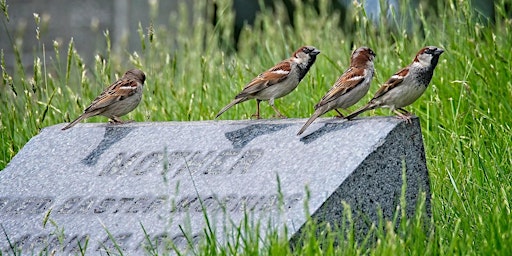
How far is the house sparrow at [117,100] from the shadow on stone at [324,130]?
116 centimetres

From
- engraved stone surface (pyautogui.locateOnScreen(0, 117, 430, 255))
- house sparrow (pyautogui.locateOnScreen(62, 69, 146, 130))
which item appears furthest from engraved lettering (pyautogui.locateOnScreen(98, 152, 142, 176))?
house sparrow (pyautogui.locateOnScreen(62, 69, 146, 130))

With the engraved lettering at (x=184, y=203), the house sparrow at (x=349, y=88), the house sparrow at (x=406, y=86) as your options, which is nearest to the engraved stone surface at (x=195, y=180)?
the engraved lettering at (x=184, y=203)

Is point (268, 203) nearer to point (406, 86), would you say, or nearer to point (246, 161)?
point (246, 161)

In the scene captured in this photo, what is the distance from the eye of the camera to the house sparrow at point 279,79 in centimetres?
473

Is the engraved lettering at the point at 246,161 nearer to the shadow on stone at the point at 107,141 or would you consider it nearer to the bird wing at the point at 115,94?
the shadow on stone at the point at 107,141

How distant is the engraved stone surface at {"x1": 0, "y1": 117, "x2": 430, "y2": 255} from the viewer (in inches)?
153

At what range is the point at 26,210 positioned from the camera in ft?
14.7

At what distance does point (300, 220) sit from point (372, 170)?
15.3 inches

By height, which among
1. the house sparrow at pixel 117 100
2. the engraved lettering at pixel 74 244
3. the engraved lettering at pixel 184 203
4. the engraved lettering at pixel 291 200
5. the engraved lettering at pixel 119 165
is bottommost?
the engraved lettering at pixel 74 244

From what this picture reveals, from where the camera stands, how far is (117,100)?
497 cm

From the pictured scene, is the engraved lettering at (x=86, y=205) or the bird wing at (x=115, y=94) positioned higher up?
the bird wing at (x=115, y=94)

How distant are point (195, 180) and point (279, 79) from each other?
76 cm

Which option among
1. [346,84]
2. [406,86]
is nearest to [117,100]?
[346,84]

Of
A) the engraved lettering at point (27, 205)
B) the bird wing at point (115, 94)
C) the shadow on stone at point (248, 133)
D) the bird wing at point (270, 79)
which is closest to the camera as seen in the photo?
the shadow on stone at point (248, 133)
